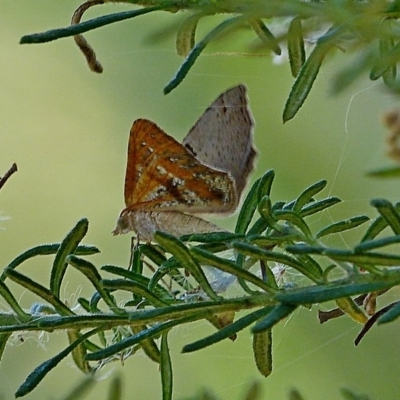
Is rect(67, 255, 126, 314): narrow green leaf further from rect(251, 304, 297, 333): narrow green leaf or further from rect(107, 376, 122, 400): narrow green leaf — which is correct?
rect(251, 304, 297, 333): narrow green leaf

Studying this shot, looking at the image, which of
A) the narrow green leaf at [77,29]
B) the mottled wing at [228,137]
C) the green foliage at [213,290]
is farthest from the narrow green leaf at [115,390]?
the mottled wing at [228,137]

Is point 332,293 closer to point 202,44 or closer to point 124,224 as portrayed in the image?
point 202,44

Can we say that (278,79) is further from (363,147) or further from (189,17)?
(189,17)

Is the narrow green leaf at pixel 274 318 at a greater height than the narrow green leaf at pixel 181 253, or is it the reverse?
the narrow green leaf at pixel 181 253

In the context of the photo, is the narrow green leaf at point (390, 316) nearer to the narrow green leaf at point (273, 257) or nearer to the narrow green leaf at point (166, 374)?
the narrow green leaf at point (273, 257)

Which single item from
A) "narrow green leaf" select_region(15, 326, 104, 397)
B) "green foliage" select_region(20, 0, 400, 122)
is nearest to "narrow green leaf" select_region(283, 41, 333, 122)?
"green foliage" select_region(20, 0, 400, 122)

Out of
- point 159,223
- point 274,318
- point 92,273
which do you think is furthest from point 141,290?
point 159,223
